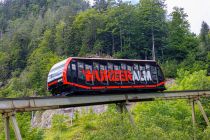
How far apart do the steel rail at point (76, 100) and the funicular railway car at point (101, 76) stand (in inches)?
19.6

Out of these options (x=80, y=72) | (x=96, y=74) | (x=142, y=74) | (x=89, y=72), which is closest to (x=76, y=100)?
(x=80, y=72)

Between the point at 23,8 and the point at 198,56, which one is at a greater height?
the point at 23,8

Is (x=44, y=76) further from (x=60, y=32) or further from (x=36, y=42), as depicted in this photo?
(x=36, y=42)

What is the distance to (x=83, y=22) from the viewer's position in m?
83.4

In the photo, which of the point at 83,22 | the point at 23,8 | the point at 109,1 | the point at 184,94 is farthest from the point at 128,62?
the point at 23,8

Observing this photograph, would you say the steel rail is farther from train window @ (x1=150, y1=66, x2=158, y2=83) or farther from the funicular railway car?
train window @ (x1=150, y1=66, x2=158, y2=83)

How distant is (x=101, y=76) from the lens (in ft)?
88.8

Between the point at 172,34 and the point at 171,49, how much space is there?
3.45 metres

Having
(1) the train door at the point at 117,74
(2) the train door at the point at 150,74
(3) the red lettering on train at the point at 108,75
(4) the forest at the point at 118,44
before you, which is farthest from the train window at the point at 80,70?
(4) the forest at the point at 118,44

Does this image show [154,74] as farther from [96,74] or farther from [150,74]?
[96,74]

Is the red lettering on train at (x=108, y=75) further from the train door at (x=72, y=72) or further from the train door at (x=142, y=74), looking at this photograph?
the train door at (x=142, y=74)

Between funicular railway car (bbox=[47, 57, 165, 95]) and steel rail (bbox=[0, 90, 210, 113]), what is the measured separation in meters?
0.50

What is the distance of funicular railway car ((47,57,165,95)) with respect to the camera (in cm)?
2541

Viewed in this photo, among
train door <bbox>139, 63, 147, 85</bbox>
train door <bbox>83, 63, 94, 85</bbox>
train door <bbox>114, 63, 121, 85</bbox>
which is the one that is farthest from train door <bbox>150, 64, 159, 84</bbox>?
train door <bbox>83, 63, 94, 85</bbox>
